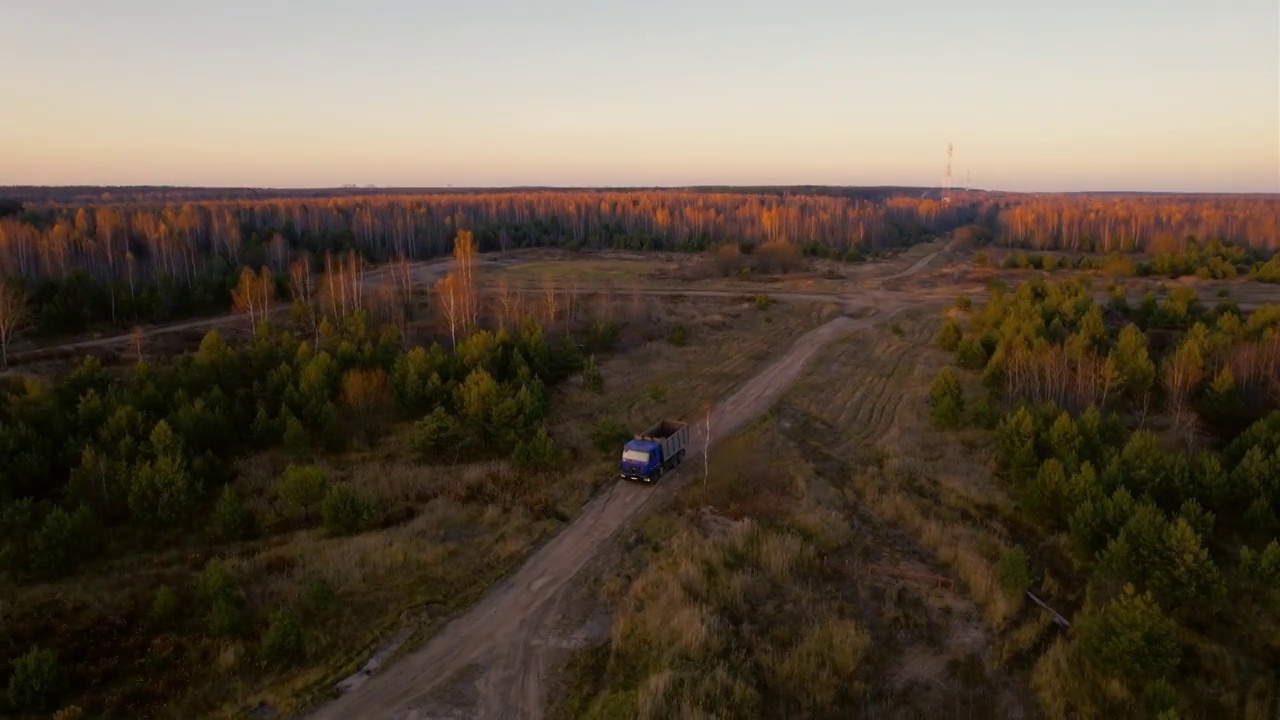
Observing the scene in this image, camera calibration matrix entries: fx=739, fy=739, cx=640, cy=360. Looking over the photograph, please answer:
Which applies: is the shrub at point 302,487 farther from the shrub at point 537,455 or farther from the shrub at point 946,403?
the shrub at point 946,403

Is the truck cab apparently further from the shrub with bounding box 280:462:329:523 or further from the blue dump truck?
the shrub with bounding box 280:462:329:523

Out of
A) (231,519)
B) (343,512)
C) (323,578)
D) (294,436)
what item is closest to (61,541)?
(231,519)

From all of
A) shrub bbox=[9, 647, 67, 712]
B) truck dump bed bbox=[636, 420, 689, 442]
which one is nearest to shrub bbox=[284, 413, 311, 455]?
truck dump bed bbox=[636, 420, 689, 442]

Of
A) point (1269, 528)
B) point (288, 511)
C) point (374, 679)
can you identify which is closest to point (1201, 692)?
point (1269, 528)

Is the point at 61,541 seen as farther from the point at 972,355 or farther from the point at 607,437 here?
the point at 972,355

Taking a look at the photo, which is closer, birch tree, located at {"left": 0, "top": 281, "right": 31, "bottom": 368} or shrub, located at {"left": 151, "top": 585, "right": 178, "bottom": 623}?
shrub, located at {"left": 151, "top": 585, "right": 178, "bottom": 623}

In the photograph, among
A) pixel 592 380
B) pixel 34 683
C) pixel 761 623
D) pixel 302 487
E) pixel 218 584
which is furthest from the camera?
pixel 592 380
